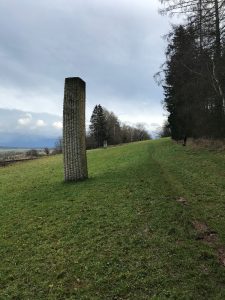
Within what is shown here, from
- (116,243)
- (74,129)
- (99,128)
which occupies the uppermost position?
(99,128)

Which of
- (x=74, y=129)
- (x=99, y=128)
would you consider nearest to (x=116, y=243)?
(x=74, y=129)

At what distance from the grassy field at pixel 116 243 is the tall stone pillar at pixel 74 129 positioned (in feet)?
8.64

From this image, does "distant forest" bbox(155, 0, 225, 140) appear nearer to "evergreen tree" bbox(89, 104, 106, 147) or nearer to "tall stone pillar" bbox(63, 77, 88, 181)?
"tall stone pillar" bbox(63, 77, 88, 181)

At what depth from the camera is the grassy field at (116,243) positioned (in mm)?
5758

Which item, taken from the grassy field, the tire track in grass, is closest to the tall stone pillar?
the grassy field

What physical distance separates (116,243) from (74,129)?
8490 mm

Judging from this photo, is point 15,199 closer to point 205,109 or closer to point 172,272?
point 172,272

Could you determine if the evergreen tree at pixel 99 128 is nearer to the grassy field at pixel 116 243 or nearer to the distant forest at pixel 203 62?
the distant forest at pixel 203 62

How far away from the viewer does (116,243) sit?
7477 millimetres

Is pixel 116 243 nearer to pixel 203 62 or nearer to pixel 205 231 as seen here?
pixel 205 231

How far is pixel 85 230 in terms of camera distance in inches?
332

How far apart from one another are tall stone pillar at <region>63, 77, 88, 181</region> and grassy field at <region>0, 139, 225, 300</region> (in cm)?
263

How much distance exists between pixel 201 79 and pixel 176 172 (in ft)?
31.3

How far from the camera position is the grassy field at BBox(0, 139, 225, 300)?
5.76 m
